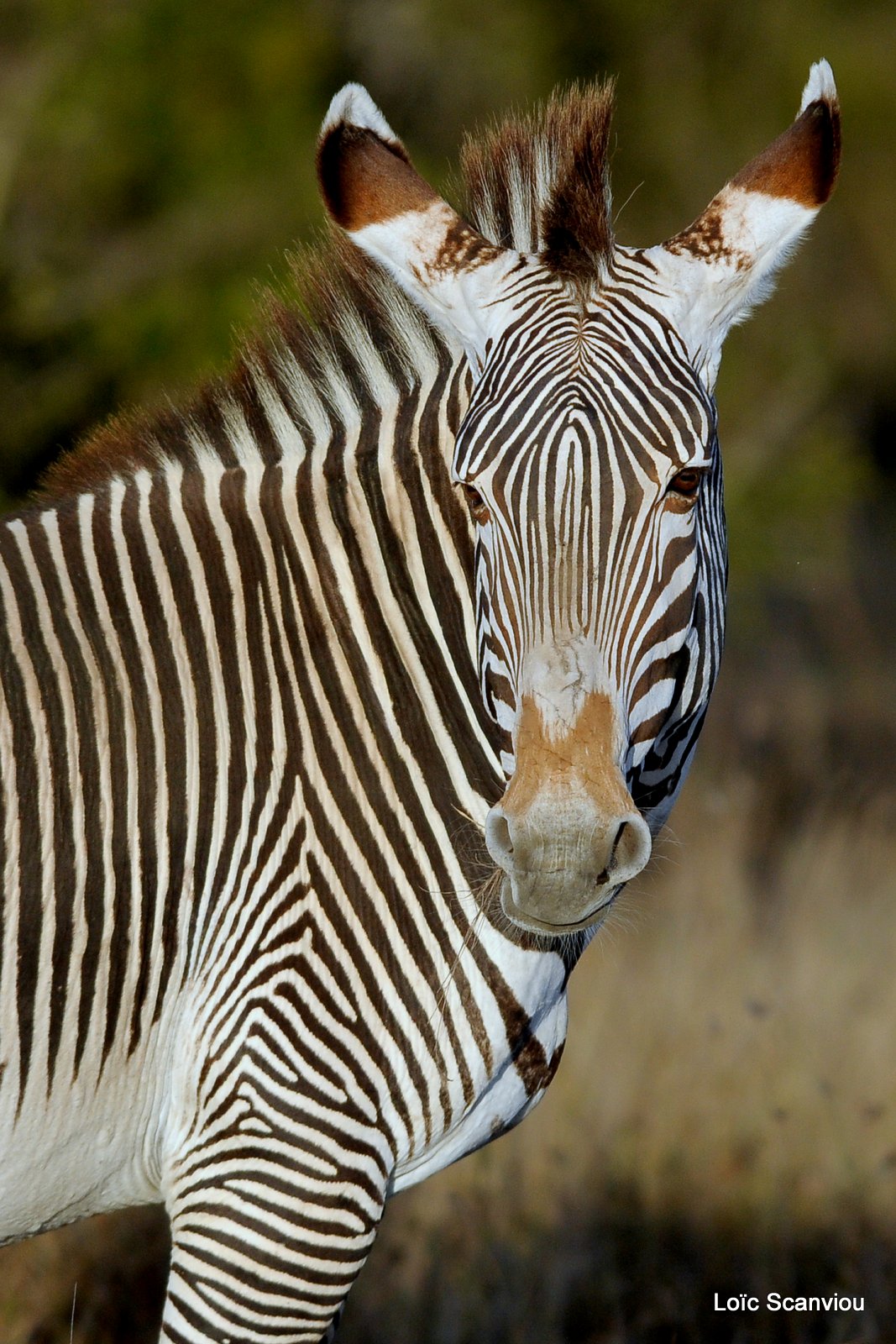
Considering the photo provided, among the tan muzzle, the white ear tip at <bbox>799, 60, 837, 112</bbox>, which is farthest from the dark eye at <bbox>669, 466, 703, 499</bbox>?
the white ear tip at <bbox>799, 60, 837, 112</bbox>

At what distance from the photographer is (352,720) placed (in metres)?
2.84

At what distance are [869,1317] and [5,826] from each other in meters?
3.35

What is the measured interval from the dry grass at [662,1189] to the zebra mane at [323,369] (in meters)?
1.41

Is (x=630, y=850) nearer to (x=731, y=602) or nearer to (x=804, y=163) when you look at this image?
(x=804, y=163)

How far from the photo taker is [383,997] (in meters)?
2.70

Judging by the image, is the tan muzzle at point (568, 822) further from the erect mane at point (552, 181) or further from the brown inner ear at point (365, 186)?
the brown inner ear at point (365, 186)

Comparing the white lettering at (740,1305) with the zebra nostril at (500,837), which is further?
the white lettering at (740,1305)

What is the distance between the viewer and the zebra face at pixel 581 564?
91.2 inches

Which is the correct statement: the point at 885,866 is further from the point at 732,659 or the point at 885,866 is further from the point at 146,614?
the point at 146,614

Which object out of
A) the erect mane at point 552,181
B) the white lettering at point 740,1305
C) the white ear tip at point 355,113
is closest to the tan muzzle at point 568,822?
the erect mane at point 552,181

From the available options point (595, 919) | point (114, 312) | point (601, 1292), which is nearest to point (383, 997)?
point (595, 919)

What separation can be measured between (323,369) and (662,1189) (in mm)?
3700

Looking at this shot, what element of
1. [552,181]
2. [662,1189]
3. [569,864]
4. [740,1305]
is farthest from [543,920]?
[662,1189]

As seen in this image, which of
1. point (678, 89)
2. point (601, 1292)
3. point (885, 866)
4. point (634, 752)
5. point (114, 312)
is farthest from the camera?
point (678, 89)
